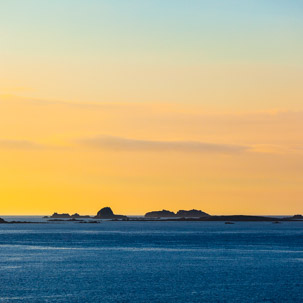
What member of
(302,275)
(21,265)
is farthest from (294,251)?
(21,265)

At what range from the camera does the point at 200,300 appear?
6169cm

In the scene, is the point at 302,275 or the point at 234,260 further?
the point at 234,260

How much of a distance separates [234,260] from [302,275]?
23.8 meters

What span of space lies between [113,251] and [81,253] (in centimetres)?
765

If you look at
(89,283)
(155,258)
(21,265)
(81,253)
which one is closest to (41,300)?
(89,283)

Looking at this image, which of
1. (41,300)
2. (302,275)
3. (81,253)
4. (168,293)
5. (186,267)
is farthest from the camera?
(81,253)

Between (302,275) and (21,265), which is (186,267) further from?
(21,265)

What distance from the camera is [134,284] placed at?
2864 inches

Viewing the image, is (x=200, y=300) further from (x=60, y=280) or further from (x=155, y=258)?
(x=155, y=258)

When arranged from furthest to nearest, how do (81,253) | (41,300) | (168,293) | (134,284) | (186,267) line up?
(81,253)
(186,267)
(134,284)
(168,293)
(41,300)

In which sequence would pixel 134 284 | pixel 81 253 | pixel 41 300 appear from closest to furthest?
pixel 41 300
pixel 134 284
pixel 81 253

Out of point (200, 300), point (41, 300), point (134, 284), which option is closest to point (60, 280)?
point (134, 284)

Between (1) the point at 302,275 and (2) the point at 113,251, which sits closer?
(1) the point at 302,275

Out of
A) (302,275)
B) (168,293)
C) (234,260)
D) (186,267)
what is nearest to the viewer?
(168,293)
